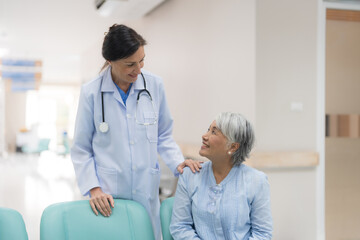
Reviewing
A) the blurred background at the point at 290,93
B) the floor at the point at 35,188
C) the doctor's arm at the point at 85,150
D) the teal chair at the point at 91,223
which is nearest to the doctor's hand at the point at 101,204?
the teal chair at the point at 91,223

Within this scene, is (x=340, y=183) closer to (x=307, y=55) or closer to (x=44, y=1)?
(x=307, y=55)

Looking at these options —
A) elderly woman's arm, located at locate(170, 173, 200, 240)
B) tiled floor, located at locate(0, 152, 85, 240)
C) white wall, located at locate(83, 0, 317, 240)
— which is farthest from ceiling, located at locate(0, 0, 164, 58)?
elderly woman's arm, located at locate(170, 173, 200, 240)

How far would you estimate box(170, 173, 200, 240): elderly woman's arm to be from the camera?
64.5 inches

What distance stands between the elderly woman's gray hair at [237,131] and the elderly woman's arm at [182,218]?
0.82 ft

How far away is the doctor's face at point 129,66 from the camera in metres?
1.69

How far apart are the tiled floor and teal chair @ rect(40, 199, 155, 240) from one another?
2850 millimetres

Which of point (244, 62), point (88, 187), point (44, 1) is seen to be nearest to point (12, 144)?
point (44, 1)

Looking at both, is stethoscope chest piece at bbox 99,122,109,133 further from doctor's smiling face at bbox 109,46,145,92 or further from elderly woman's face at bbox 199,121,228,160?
elderly woman's face at bbox 199,121,228,160

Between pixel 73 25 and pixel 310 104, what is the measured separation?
518cm

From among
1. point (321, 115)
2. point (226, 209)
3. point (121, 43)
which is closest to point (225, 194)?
point (226, 209)

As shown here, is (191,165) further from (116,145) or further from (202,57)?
(202,57)

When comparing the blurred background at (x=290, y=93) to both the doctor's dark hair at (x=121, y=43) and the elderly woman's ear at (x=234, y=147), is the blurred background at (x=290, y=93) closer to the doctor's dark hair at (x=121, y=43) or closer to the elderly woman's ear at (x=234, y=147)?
the elderly woman's ear at (x=234, y=147)

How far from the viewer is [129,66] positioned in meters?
1.72

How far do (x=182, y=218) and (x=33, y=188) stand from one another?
264 inches
